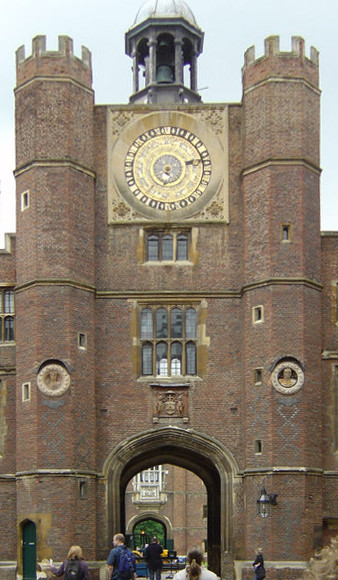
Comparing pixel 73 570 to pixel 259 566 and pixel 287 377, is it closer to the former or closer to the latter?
pixel 259 566

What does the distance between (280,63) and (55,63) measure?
262 inches

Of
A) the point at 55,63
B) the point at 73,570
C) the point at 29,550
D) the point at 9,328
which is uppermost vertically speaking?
the point at 55,63

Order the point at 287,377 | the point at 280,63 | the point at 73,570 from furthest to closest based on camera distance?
the point at 280,63, the point at 287,377, the point at 73,570

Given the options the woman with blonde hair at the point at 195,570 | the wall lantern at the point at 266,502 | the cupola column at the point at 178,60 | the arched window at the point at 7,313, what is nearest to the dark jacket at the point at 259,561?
the wall lantern at the point at 266,502

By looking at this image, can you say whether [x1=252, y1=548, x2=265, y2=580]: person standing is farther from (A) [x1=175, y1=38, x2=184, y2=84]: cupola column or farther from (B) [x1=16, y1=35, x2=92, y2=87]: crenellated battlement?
(A) [x1=175, y1=38, x2=184, y2=84]: cupola column

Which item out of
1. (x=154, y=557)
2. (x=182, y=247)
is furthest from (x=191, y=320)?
(x=154, y=557)

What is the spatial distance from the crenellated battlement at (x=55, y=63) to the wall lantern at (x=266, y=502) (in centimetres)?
1324

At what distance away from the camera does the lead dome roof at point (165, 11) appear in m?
35.5

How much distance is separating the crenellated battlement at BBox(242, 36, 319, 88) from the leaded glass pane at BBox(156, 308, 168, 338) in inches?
287

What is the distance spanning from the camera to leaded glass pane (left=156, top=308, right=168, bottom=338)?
31.6 m

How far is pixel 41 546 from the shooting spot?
28859 mm

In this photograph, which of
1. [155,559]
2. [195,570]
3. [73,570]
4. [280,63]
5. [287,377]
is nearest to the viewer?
[195,570]

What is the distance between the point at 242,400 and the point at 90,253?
20.3 feet

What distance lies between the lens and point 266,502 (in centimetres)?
2875
